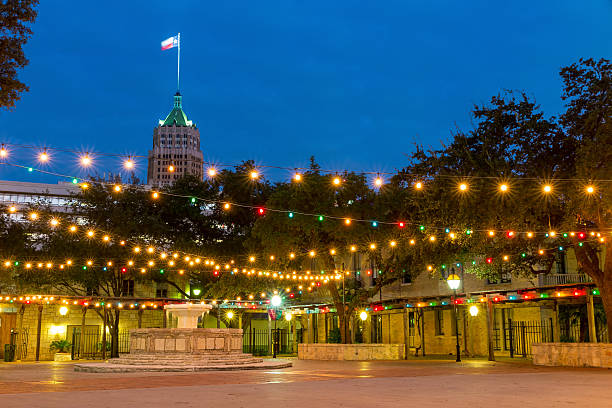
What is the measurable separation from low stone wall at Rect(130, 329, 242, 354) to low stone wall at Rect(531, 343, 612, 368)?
38.2 ft

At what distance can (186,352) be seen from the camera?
24.2 m

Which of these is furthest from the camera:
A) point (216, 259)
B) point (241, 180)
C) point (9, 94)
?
point (241, 180)

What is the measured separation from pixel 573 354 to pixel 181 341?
550 inches

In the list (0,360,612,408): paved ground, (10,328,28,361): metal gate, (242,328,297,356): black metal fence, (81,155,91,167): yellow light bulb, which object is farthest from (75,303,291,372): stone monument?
(10,328,28,361): metal gate

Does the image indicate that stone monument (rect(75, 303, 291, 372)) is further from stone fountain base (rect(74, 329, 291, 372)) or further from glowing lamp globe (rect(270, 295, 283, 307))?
glowing lamp globe (rect(270, 295, 283, 307))

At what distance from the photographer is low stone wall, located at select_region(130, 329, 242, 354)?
2431cm

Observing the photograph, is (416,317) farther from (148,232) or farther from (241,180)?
(148,232)

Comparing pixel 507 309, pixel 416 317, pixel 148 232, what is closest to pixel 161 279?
pixel 148 232

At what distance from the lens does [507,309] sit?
119ft

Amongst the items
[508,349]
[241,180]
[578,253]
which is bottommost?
[508,349]

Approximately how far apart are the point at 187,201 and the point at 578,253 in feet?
85.5

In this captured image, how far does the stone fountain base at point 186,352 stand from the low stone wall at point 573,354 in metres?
9.33

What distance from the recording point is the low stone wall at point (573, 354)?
69.9ft

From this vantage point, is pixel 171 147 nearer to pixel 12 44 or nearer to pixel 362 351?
pixel 362 351
